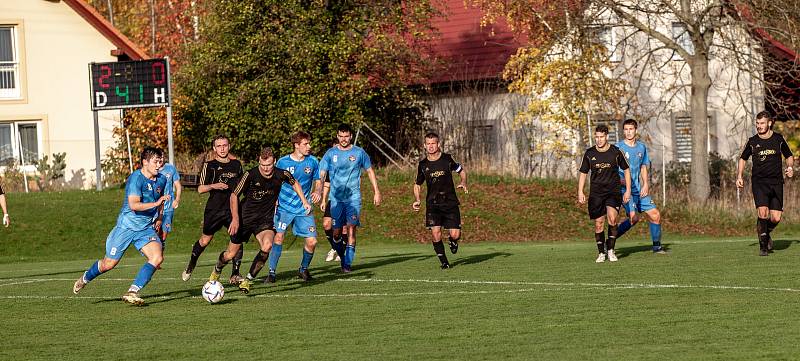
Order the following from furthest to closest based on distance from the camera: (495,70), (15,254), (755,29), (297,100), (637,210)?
(495,70) < (297,100) < (755,29) < (15,254) < (637,210)

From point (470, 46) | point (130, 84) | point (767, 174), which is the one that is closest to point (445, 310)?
point (767, 174)

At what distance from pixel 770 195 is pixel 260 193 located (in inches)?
296

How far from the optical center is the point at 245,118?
118ft

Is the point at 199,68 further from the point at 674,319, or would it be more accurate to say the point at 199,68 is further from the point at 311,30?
the point at 674,319

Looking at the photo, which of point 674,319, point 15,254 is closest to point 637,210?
point 674,319

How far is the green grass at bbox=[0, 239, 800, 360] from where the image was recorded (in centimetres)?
987

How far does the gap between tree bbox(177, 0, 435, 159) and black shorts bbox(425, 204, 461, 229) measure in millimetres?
18419

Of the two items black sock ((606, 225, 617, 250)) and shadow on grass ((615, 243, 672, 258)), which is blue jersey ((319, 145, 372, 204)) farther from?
shadow on grass ((615, 243, 672, 258))

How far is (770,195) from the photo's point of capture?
707 inches

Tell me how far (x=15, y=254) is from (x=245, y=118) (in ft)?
36.4

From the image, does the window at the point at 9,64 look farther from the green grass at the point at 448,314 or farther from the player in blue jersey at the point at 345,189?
the player in blue jersey at the point at 345,189

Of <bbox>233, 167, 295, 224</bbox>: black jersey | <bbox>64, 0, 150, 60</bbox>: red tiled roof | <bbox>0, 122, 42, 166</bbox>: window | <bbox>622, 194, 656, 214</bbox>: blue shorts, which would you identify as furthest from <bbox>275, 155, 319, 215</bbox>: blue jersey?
<bbox>64, 0, 150, 60</bbox>: red tiled roof

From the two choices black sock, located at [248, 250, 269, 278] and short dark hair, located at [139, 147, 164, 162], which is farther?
black sock, located at [248, 250, 269, 278]

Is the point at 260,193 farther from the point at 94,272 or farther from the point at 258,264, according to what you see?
the point at 94,272
